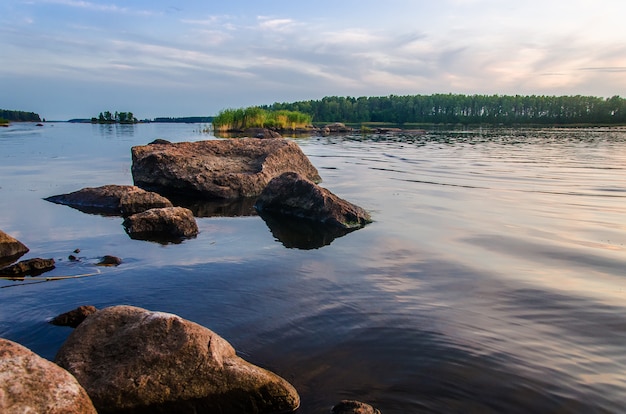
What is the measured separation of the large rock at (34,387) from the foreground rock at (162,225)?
4989 mm

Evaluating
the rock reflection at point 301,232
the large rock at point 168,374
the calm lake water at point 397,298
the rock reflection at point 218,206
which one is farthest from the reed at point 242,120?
the large rock at point 168,374

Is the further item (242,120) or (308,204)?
(242,120)

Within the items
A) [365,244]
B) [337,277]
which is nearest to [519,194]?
[365,244]

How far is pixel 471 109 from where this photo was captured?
5531 inches

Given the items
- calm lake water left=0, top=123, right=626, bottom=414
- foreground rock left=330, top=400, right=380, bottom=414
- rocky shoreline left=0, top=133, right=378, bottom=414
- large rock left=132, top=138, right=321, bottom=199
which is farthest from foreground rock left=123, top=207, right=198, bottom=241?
foreground rock left=330, top=400, right=380, bottom=414

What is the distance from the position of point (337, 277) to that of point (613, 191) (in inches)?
390

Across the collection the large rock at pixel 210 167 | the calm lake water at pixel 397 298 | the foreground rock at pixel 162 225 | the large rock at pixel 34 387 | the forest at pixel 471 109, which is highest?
the forest at pixel 471 109

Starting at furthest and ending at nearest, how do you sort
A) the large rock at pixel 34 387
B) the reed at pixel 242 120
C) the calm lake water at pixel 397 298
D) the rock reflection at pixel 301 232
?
the reed at pixel 242 120, the rock reflection at pixel 301 232, the calm lake water at pixel 397 298, the large rock at pixel 34 387

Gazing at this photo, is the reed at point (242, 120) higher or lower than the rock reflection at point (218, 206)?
higher

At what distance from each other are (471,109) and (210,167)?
141 m

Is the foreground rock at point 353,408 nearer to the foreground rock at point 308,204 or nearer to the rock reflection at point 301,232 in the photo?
the rock reflection at point 301,232

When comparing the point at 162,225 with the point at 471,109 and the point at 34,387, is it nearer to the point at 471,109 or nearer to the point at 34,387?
the point at 34,387

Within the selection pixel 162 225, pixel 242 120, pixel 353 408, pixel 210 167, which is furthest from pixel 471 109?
pixel 353 408

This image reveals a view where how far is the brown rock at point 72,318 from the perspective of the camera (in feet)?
13.8
